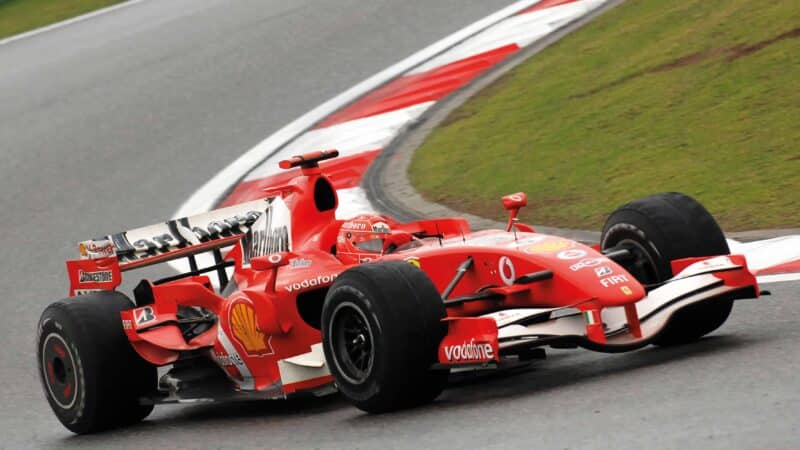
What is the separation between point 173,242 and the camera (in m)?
9.15

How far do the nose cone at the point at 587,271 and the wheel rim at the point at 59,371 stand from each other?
9.35 ft

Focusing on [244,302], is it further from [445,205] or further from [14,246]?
[14,246]

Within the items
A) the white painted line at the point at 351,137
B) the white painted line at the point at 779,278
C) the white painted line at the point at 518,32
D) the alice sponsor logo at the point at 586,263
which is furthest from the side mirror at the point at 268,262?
the white painted line at the point at 518,32

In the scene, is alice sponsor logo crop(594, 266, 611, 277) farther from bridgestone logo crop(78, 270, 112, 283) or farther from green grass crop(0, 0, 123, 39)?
green grass crop(0, 0, 123, 39)

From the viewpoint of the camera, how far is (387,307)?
6641 millimetres

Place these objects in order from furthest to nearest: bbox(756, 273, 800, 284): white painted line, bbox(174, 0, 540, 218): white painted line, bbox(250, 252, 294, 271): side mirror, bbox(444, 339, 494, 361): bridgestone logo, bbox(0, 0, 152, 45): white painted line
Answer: bbox(0, 0, 152, 45): white painted line → bbox(174, 0, 540, 218): white painted line → bbox(756, 273, 800, 284): white painted line → bbox(250, 252, 294, 271): side mirror → bbox(444, 339, 494, 361): bridgestone logo

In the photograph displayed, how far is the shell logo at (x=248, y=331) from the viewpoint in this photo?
25.4 feet

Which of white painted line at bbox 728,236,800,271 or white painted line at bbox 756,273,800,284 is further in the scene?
white painted line at bbox 728,236,800,271

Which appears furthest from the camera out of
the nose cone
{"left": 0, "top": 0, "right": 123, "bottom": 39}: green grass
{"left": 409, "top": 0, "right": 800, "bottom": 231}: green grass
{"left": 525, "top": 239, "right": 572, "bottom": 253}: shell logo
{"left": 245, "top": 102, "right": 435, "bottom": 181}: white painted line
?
{"left": 0, "top": 0, "right": 123, "bottom": 39}: green grass

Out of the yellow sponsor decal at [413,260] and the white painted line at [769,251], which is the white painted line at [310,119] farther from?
the yellow sponsor decal at [413,260]

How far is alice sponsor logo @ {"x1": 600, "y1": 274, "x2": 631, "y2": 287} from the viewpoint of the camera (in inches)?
269

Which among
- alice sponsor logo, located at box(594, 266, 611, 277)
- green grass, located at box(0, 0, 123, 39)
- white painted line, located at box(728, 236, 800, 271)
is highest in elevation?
green grass, located at box(0, 0, 123, 39)

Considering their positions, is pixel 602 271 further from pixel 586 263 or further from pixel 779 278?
pixel 779 278

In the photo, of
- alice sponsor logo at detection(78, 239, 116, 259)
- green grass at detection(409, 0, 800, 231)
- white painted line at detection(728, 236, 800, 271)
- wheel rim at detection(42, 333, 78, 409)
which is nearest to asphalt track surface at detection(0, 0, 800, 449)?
wheel rim at detection(42, 333, 78, 409)
